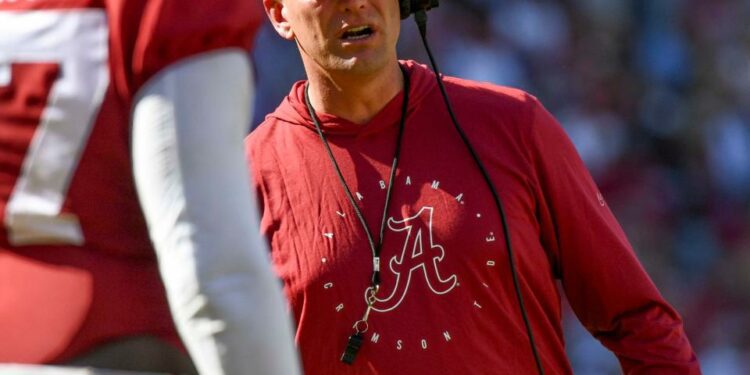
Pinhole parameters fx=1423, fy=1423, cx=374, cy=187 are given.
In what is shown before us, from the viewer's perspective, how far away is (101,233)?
5.74 ft

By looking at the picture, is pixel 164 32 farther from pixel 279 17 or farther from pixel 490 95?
pixel 279 17

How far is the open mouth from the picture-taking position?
3.23 metres

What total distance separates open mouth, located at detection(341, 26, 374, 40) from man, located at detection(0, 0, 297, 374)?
1472mm

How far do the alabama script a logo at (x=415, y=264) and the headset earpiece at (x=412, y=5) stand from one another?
1.67 ft

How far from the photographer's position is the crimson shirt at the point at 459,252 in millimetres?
3016

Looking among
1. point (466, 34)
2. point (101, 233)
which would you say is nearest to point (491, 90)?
point (101, 233)

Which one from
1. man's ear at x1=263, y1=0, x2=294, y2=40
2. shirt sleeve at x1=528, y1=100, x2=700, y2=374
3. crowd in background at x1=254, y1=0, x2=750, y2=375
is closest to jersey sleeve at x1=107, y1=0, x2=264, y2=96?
shirt sleeve at x1=528, y1=100, x2=700, y2=374

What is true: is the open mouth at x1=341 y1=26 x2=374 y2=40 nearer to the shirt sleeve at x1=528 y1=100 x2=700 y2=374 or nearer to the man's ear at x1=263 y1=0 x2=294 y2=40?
the man's ear at x1=263 y1=0 x2=294 y2=40

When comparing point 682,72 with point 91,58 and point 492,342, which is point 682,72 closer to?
point 492,342

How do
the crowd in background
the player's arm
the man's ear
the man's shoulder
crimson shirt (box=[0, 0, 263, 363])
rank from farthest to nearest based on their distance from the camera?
1. the crowd in background
2. the man's ear
3. the man's shoulder
4. crimson shirt (box=[0, 0, 263, 363])
5. the player's arm

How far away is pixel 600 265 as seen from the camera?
10.2 feet

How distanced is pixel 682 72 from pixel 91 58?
6.26 meters

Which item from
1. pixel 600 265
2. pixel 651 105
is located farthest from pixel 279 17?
pixel 651 105

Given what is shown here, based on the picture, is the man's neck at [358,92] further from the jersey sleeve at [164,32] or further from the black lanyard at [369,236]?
the jersey sleeve at [164,32]
